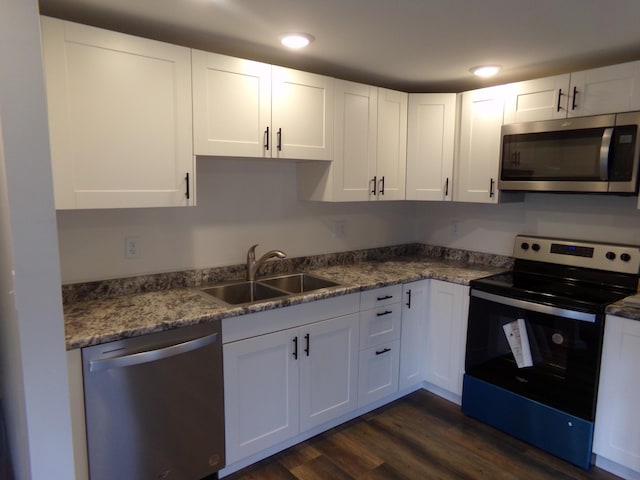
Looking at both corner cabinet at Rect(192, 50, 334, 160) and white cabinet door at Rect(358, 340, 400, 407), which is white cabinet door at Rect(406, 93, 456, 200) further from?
white cabinet door at Rect(358, 340, 400, 407)

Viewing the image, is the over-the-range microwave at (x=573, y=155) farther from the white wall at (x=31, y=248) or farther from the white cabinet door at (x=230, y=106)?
the white wall at (x=31, y=248)

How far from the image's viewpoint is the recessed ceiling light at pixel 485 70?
101 inches

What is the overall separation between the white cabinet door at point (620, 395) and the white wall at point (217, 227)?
1755mm

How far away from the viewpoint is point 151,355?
171cm

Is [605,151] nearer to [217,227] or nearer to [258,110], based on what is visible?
[258,110]

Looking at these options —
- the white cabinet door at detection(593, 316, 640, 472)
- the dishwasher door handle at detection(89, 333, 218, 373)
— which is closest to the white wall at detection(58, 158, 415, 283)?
the dishwasher door handle at detection(89, 333, 218, 373)

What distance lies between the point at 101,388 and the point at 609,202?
291 centimetres

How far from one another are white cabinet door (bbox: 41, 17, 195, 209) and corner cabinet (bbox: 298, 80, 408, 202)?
93 cm

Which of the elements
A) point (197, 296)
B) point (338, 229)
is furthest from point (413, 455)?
point (338, 229)

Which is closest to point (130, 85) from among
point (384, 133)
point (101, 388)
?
point (101, 388)

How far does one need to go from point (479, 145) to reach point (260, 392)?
6.93 feet

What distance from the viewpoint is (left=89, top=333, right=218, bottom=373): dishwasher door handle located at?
1612mm

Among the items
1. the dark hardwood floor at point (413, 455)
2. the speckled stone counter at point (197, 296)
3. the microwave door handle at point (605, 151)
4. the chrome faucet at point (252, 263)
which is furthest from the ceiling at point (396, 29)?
the dark hardwood floor at point (413, 455)

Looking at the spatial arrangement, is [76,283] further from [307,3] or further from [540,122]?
[540,122]
